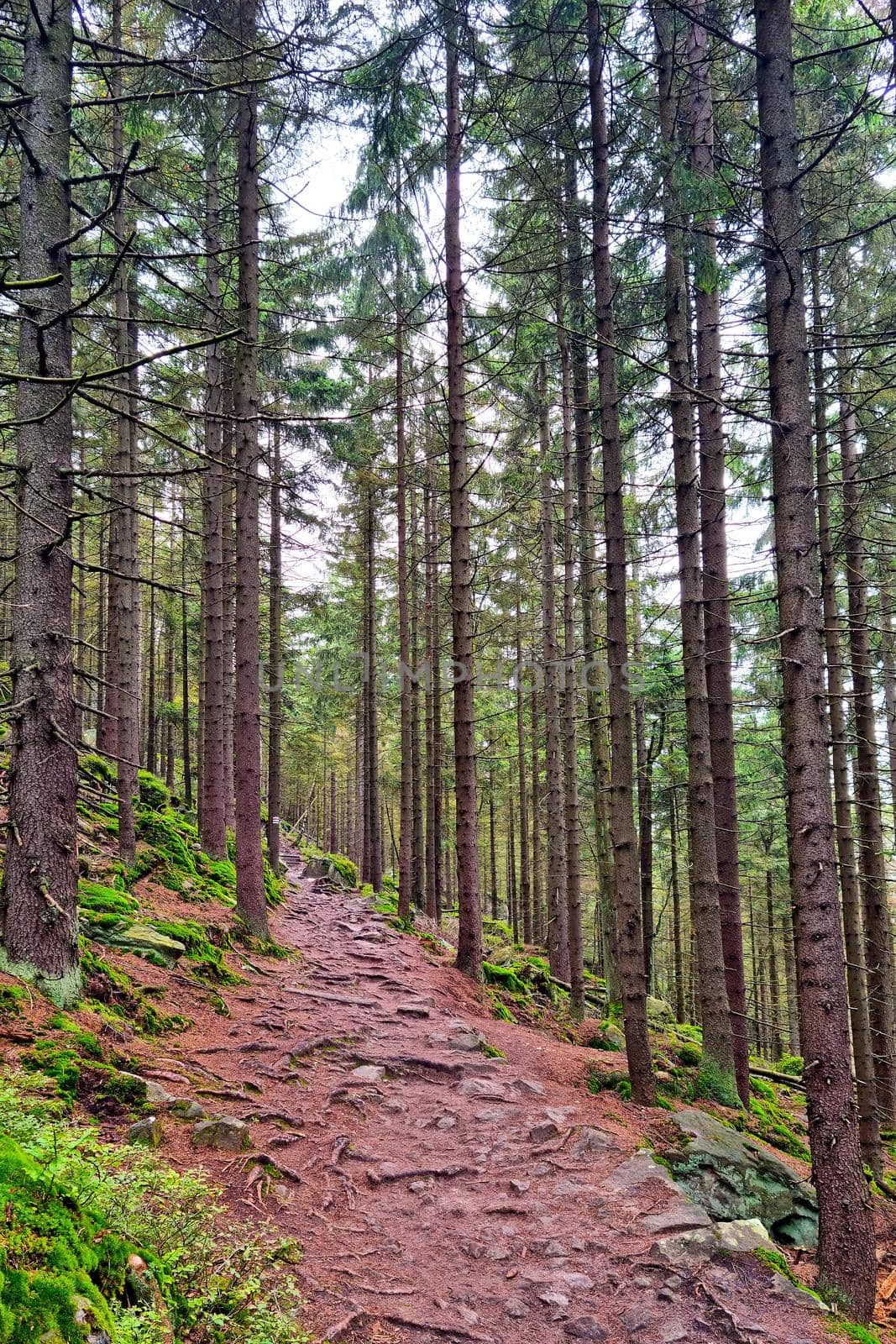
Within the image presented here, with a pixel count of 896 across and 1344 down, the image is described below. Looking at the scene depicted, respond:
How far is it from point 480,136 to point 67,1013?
39.3 feet

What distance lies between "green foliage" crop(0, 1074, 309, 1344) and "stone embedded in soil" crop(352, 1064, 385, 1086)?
275cm

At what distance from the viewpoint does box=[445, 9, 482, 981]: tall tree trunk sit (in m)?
10.1

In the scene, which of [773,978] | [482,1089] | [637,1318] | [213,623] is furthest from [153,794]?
[773,978]

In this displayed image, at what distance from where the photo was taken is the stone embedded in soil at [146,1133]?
157 inches

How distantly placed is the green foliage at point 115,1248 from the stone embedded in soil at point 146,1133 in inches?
12.1

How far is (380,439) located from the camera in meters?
15.7

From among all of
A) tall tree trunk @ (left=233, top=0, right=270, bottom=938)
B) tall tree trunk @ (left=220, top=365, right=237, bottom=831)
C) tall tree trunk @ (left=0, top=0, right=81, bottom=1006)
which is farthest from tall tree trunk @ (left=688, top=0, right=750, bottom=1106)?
tall tree trunk @ (left=220, top=365, right=237, bottom=831)

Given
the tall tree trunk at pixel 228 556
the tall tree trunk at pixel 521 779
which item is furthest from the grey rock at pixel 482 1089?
the tall tree trunk at pixel 521 779

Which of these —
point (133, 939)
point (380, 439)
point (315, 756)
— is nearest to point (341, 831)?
point (315, 756)

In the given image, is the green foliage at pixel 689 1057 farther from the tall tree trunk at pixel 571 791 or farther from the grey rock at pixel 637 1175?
the grey rock at pixel 637 1175

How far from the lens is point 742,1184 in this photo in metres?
5.59

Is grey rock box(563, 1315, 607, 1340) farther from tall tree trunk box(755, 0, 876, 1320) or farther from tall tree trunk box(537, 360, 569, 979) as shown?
tall tree trunk box(537, 360, 569, 979)

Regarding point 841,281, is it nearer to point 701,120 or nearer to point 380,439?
point 701,120

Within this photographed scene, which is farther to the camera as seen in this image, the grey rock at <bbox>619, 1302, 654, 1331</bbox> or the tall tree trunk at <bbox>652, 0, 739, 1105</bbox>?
the tall tree trunk at <bbox>652, 0, 739, 1105</bbox>
